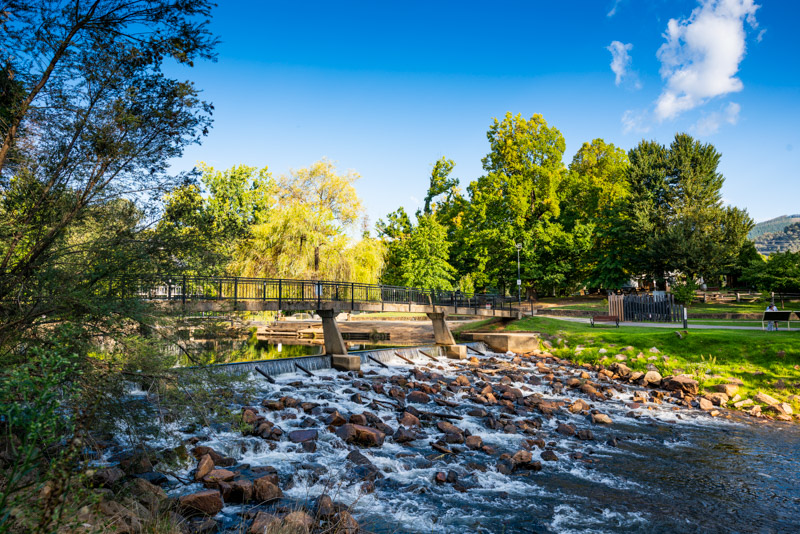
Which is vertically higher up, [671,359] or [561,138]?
[561,138]

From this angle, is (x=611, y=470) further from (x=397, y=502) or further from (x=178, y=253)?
(x=178, y=253)

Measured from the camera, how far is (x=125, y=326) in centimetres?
619

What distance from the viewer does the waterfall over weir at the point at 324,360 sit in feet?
49.6

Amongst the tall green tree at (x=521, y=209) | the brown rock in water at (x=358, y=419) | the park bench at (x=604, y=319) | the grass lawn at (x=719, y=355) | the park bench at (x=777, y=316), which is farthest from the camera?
the tall green tree at (x=521, y=209)

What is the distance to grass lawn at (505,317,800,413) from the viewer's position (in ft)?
45.3

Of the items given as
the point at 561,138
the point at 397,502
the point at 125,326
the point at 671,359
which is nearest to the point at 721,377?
the point at 671,359

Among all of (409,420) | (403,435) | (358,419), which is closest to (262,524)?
(403,435)

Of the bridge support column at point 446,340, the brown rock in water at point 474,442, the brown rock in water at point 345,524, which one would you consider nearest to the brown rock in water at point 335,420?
the brown rock in water at point 474,442

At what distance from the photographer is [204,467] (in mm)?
7164

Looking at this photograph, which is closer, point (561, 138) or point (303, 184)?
point (303, 184)

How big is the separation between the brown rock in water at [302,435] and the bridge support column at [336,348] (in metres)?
7.62

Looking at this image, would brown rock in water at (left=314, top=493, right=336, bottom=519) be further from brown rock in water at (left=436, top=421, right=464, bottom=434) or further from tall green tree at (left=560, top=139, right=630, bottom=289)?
tall green tree at (left=560, top=139, right=630, bottom=289)

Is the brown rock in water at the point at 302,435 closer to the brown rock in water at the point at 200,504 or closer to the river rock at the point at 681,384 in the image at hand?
the brown rock in water at the point at 200,504

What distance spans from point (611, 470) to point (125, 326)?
8.55 m
